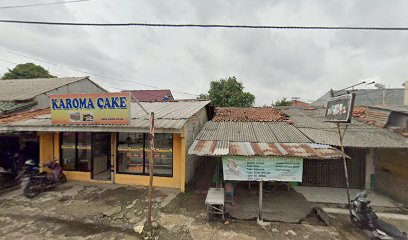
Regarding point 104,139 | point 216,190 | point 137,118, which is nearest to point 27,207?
point 104,139

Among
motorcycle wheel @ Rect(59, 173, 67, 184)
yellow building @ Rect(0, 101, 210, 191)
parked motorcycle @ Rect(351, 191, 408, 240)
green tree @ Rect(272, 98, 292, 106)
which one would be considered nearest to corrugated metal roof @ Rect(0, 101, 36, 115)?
yellow building @ Rect(0, 101, 210, 191)

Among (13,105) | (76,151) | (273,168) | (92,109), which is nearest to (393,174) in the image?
(273,168)

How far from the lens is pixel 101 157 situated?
→ 10.1 meters

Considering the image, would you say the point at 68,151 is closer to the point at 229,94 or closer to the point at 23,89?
the point at 23,89

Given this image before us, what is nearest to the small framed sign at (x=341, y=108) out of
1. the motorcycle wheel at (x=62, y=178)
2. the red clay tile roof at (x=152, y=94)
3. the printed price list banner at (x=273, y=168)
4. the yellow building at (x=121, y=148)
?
the printed price list banner at (x=273, y=168)

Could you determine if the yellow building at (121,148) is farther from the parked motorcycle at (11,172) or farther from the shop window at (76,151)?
the parked motorcycle at (11,172)

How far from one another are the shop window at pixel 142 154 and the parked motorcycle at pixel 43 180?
2.63 metres

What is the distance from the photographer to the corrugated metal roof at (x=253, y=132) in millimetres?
8055

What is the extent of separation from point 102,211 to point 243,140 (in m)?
5.64

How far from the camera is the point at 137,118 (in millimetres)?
8797

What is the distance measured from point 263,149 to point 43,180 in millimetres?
9010

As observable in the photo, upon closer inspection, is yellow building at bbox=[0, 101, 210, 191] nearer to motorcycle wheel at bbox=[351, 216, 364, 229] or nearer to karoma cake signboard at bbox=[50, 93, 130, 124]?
karoma cake signboard at bbox=[50, 93, 130, 124]

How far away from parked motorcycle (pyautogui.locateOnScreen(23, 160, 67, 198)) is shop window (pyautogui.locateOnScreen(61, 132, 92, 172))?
1.88ft

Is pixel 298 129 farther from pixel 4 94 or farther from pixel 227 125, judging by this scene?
pixel 4 94
